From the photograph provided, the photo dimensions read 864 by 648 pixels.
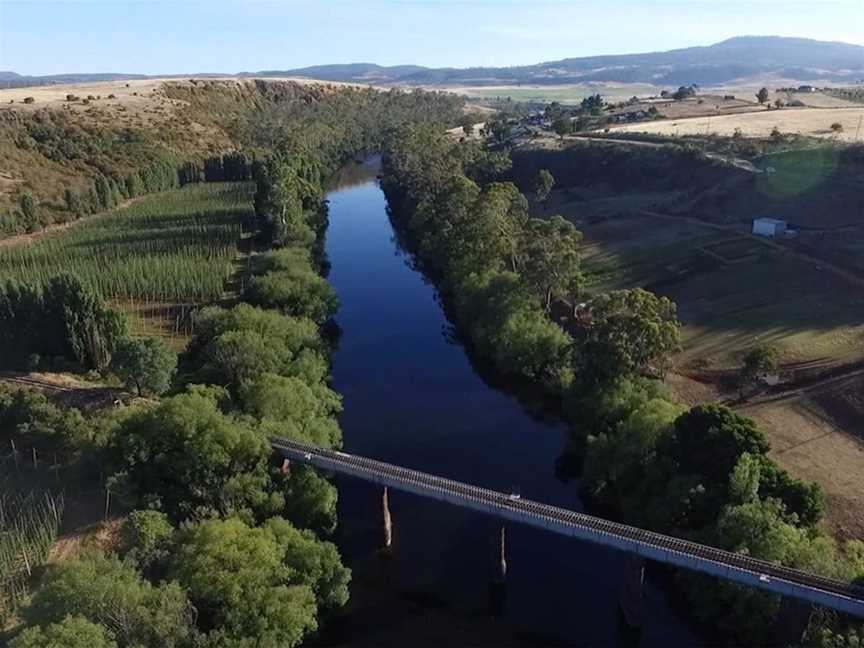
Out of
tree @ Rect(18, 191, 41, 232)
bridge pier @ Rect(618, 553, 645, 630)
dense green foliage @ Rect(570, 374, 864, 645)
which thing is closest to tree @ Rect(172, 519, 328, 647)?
bridge pier @ Rect(618, 553, 645, 630)

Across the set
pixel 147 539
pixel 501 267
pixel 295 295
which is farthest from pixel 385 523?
pixel 501 267

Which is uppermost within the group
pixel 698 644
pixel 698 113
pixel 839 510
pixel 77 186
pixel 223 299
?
pixel 698 113

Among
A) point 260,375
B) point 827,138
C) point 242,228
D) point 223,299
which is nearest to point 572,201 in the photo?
point 827,138

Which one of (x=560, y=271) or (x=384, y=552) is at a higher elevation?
(x=560, y=271)

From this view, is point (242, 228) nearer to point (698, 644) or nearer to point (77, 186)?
point (77, 186)

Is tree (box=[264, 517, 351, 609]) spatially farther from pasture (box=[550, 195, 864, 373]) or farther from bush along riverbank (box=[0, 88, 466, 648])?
pasture (box=[550, 195, 864, 373])
